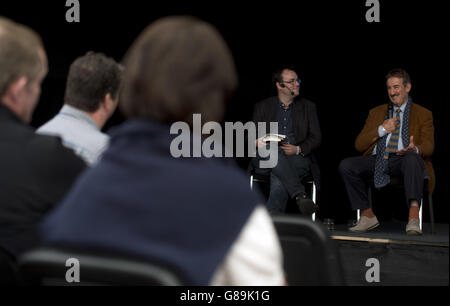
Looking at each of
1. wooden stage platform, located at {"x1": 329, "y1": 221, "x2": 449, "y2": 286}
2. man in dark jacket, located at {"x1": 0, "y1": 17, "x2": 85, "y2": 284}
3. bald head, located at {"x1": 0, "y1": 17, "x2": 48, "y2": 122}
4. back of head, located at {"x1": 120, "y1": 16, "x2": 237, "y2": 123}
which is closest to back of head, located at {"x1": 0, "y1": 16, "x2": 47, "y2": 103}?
bald head, located at {"x1": 0, "y1": 17, "x2": 48, "y2": 122}

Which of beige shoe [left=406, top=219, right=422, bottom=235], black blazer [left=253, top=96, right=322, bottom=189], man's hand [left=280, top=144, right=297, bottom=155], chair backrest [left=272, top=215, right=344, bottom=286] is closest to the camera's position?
chair backrest [left=272, top=215, right=344, bottom=286]

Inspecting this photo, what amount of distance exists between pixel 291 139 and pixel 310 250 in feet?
9.95

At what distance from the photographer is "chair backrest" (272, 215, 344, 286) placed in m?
1.13

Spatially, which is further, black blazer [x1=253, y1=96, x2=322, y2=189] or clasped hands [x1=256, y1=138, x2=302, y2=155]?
black blazer [x1=253, y1=96, x2=322, y2=189]

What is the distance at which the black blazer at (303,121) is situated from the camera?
3.98 metres

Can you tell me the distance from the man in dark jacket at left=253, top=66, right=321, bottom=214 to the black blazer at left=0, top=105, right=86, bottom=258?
8.93 ft

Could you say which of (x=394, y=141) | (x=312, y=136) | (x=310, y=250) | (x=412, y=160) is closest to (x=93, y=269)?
(x=310, y=250)

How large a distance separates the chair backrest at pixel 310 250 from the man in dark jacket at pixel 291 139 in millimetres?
2462

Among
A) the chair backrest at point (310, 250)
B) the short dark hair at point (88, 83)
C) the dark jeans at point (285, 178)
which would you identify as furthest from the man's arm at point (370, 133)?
the chair backrest at point (310, 250)

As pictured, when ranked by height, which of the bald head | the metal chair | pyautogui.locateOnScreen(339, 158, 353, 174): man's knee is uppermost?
the bald head

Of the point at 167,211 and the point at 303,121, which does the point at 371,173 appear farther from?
the point at 167,211

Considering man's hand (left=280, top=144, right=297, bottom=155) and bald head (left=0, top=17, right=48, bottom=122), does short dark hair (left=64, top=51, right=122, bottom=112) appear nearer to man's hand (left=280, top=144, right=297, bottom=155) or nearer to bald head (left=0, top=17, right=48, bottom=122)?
bald head (left=0, top=17, right=48, bottom=122)

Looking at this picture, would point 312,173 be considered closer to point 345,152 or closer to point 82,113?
point 345,152

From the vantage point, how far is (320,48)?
5.14 metres
